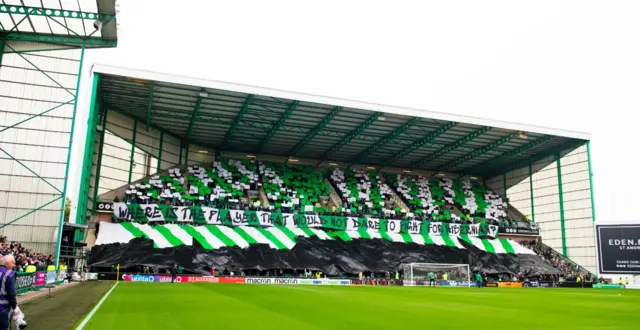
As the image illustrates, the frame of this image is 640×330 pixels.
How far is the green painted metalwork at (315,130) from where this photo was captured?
42.8m

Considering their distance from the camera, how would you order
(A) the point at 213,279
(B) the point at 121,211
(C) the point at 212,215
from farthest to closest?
(C) the point at 212,215, (B) the point at 121,211, (A) the point at 213,279

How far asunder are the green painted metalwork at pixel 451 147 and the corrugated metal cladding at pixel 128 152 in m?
27.0

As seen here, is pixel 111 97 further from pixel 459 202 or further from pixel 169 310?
pixel 459 202

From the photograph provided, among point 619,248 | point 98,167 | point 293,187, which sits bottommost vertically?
point 619,248

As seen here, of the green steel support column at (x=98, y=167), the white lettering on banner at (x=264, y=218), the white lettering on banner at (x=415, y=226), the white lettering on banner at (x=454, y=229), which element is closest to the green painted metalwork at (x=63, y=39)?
the green steel support column at (x=98, y=167)

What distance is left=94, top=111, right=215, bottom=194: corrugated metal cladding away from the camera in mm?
43031

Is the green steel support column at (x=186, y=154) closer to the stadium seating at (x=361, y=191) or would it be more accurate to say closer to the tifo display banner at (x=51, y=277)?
the stadium seating at (x=361, y=191)

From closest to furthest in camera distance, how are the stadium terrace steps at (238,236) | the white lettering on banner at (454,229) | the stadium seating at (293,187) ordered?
the stadium terrace steps at (238,236), the stadium seating at (293,187), the white lettering on banner at (454,229)

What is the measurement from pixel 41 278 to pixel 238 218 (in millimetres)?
21170

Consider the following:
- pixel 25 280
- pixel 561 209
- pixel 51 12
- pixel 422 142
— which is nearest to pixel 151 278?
pixel 25 280

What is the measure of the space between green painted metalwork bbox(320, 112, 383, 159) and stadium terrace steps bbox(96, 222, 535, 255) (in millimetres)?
9294

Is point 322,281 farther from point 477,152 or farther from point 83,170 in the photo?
point 477,152

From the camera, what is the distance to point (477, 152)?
2151 inches

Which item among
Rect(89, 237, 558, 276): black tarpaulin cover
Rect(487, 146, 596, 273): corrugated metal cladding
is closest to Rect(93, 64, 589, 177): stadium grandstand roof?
Rect(487, 146, 596, 273): corrugated metal cladding
